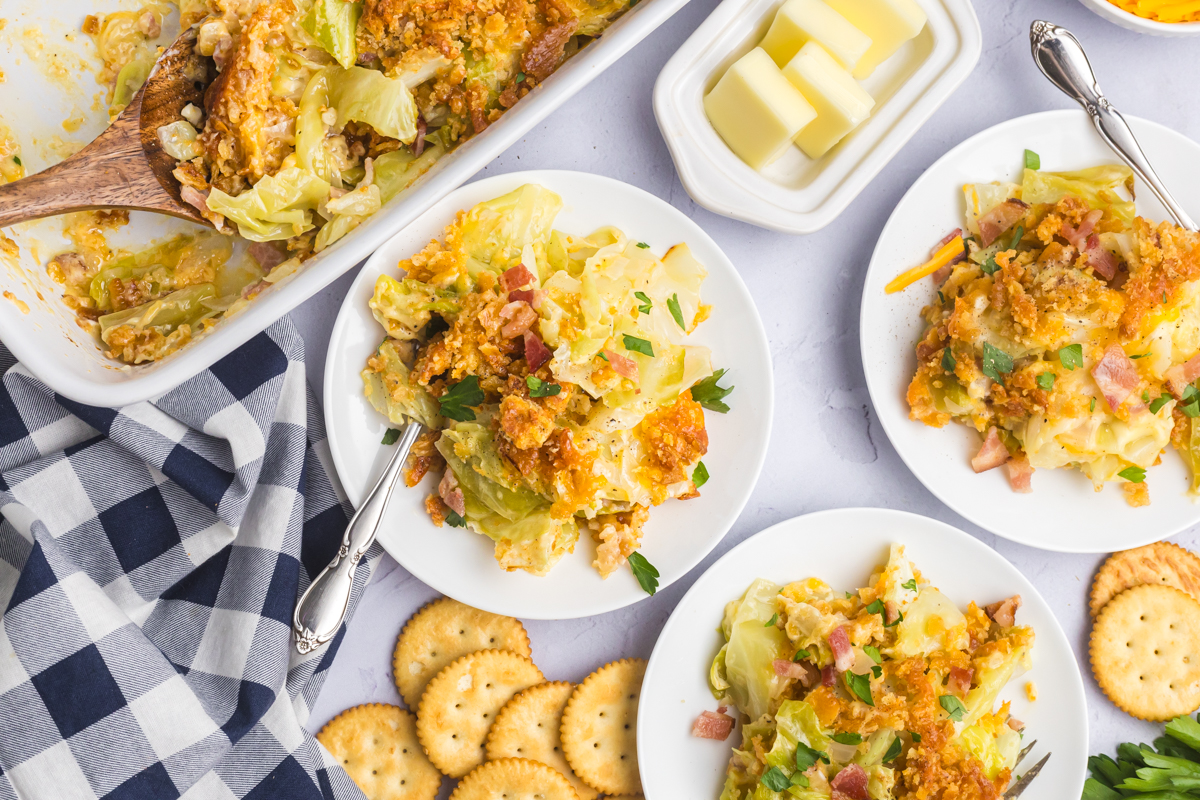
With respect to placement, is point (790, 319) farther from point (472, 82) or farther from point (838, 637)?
point (472, 82)

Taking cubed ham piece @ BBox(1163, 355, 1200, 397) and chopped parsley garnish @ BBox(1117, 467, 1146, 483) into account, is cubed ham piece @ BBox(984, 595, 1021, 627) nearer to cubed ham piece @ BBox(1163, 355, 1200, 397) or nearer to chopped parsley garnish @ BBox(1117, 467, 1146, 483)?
chopped parsley garnish @ BBox(1117, 467, 1146, 483)

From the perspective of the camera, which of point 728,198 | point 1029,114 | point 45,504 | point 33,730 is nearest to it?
point 33,730

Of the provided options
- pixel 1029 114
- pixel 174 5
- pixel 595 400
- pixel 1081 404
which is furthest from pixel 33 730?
pixel 1029 114

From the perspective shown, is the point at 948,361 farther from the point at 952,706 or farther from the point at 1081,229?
the point at 952,706

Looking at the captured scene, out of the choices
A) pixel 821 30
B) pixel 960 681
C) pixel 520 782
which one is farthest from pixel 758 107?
pixel 520 782

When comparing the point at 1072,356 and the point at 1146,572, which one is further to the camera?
the point at 1146,572

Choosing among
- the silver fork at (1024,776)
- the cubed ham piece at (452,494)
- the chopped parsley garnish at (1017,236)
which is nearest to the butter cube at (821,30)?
the chopped parsley garnish at (1017,236)
